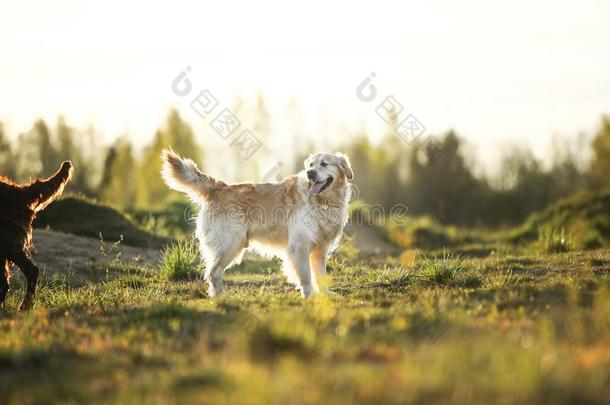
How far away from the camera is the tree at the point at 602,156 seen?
118 ft

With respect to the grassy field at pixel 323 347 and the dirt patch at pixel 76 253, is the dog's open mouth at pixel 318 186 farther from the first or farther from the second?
the dirt patch at pixel 76 253

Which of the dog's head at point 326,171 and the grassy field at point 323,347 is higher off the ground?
the dog's head at point 326,171

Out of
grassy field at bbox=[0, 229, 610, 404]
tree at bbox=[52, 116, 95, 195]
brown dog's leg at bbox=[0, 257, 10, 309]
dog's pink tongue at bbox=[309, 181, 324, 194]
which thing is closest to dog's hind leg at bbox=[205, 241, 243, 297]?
grassy field at bbox=[0, 229, 610, 404]

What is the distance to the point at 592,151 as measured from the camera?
3769 cm

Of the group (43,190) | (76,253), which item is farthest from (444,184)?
(43,190)

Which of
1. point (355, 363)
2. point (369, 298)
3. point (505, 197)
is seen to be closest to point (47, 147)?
point (505, 197)

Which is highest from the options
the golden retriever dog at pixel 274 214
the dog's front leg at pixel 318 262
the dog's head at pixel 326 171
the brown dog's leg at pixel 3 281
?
the dog's head at pixel 326 171

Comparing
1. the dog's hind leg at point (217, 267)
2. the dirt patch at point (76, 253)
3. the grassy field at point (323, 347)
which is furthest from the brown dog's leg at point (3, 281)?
the dirt patch at point (76, 253)

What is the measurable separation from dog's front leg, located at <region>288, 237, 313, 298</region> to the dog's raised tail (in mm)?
1589

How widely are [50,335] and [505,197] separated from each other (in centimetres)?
3709

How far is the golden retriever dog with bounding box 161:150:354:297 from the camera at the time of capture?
9.41 m

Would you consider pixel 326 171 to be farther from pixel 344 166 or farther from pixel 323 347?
pixel 323 347

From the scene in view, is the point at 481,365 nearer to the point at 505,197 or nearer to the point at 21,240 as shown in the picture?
the point at 21,240

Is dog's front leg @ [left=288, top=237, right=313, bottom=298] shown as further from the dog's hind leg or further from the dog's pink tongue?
the dog's hind leg
